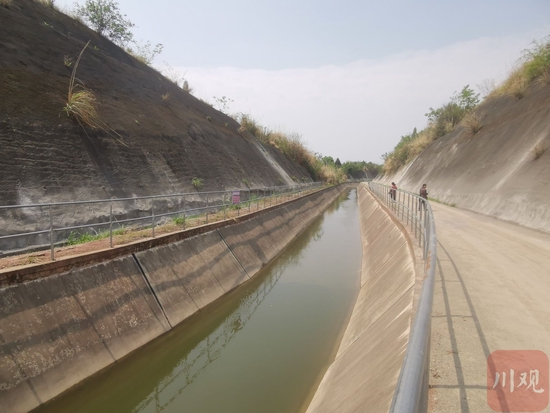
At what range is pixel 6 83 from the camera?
11602 mm

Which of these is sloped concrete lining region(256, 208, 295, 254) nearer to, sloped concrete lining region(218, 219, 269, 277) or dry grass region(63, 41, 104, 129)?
sloped concrete lining region(218, 219, 269, 277)

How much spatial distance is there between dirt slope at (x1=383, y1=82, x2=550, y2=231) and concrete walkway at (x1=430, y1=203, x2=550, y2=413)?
3294 mm

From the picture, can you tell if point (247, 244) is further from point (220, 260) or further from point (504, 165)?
point (504, 165)

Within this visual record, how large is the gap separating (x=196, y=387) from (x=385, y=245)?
9.32 metres

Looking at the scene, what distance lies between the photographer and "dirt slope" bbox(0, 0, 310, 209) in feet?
34.8

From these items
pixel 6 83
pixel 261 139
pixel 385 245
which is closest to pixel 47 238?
pixel 6 83

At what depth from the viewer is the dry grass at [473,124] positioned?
24938 mm

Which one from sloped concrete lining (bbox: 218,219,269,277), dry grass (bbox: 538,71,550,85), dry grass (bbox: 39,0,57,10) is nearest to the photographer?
sloped concrete lining (bbox: 218,219,269,277)

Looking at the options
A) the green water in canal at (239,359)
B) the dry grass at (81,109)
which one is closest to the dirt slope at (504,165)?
the green water in canal at (239,359)

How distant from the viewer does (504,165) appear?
1631 centimetres

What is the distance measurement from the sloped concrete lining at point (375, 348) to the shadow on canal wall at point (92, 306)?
13.3 feet

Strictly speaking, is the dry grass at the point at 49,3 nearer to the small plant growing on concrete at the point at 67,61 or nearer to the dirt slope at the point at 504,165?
the small plant growing on concrete at the point at 67,61

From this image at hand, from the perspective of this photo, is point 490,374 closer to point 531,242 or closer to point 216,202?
point 531,242

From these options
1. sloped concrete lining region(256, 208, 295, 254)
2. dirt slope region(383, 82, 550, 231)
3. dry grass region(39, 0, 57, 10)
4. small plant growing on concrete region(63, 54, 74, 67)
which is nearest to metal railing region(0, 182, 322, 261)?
sloped concrete lining region(256, 208, 295, 254)
